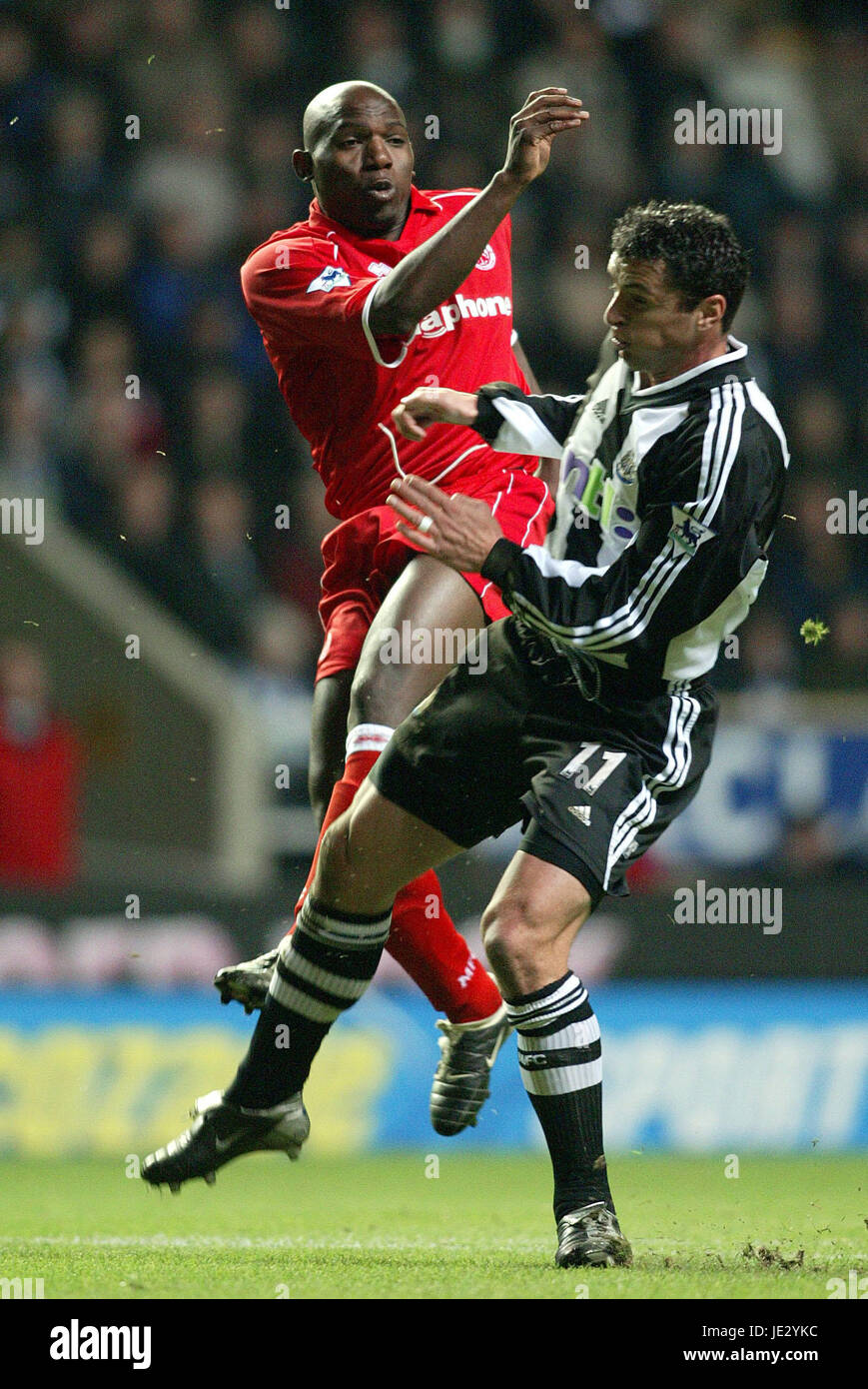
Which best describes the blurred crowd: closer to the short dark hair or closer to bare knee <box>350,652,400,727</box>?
bare knee <box>350,652,400,727</box>

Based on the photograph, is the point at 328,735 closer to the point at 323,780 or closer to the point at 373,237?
the point at 323,780

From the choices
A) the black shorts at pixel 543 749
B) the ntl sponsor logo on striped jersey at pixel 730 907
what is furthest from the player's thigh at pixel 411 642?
the ntl sponsor logo on striped jersey at pixel 730 907

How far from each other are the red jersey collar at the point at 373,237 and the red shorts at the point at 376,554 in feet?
2.24

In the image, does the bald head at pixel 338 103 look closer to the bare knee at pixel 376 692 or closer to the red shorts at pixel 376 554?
the red shorts at pixel 376 554

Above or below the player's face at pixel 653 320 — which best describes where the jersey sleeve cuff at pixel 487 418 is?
below

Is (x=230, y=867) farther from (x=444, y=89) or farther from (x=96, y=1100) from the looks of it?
(x=444, y=89)

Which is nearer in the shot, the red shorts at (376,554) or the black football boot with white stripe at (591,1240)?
the black football boot with white stripe at (591,1240)

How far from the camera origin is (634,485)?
452 cm

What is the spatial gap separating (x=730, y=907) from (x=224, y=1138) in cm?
434

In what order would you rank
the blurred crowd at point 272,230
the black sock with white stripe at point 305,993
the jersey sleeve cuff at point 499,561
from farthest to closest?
1. the blurred crowd at point 272,230
2. the black sock with white stripe at point 305,993
3. the jersey sleeve cuff at point 499,561

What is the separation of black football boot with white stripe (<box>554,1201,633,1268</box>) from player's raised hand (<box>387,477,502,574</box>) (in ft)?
4.73

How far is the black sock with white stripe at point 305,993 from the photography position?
4734 millimetres
